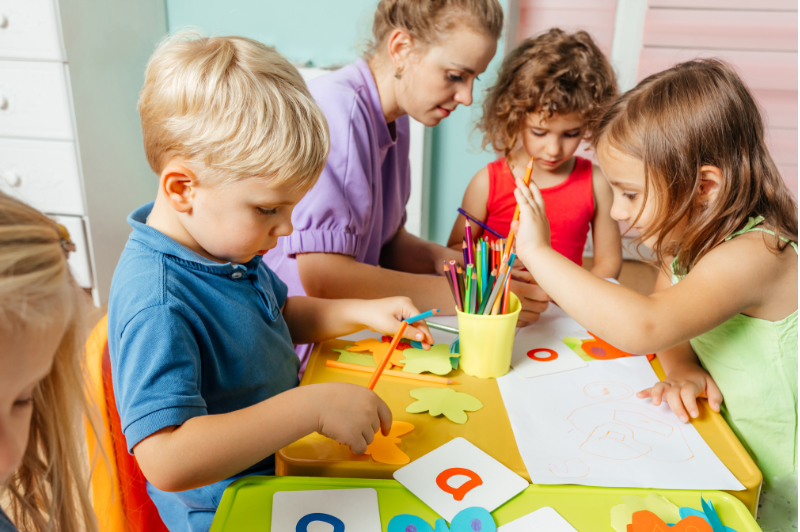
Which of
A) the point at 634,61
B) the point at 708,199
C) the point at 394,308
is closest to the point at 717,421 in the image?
the point at 708,199

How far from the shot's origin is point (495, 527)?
0.45 metres

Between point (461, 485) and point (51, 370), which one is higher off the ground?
point (51, 370)

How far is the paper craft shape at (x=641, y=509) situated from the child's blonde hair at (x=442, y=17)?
0.76 metres

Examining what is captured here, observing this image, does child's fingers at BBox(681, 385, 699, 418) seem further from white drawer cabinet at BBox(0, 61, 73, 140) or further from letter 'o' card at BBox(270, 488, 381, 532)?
white drawer cabinet at BBox(0, 61, 73, 140)

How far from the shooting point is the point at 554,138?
1193 mm

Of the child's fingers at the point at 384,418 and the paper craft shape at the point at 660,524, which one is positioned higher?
the child's fingers at the point at 384,418

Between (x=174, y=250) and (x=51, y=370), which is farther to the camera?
(x=174, y=250)

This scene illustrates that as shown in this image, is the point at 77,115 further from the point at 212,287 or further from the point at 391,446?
the point at 391,446

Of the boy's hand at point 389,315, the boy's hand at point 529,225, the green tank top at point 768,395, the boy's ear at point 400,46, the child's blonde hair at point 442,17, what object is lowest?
the green tank top at point 768,395

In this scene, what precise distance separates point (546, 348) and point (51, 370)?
1.81 feet

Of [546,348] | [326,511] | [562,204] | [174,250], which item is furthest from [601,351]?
[562,204]

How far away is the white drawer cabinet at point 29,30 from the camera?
4.63 feet

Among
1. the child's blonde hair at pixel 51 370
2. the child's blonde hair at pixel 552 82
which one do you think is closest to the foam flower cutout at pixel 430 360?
the child's blonde hair at pixel 51 370

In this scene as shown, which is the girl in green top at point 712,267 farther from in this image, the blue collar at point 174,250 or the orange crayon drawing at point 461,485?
the blue collar at point 174,250
